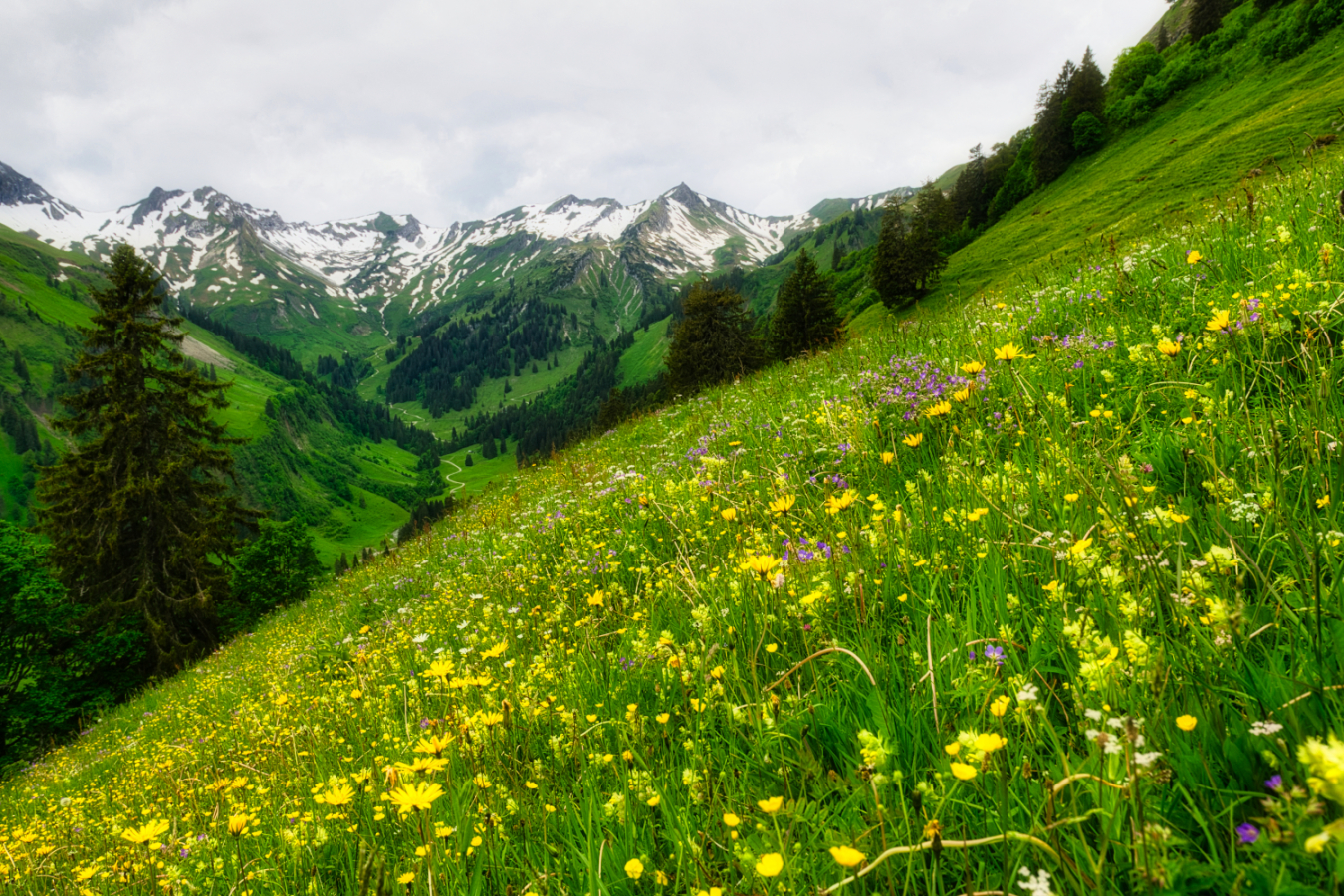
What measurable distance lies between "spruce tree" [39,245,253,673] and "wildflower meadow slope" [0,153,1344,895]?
79.9 feet

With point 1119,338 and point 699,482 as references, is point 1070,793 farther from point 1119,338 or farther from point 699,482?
point 1119,338

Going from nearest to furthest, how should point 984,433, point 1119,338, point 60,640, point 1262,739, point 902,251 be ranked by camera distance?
point 1262,739 → point 984,433 → point 1119,338 → point 60,640 → point 902,251

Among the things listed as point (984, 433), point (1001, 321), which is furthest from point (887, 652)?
point (1001, 321)

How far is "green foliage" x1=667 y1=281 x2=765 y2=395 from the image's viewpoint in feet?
130

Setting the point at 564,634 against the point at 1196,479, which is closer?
the point at 1196,479

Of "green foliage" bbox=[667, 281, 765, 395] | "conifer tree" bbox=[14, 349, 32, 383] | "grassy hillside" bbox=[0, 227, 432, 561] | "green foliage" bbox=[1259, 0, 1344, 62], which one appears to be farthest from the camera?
"conifer tree" bbox=[14, 349, 32, 383]

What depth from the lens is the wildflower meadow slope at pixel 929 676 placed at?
1250 millimetres

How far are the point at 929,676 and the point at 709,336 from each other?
40.4 meters

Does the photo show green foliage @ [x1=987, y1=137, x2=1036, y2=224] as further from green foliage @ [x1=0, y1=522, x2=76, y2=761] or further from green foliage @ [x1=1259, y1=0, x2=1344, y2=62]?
green foliage @ [x1=0, y1=522, x2=76, y2=761]

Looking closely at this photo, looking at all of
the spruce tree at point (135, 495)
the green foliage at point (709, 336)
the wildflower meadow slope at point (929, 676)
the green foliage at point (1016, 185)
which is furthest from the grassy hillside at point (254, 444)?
the green foliage at point (1016, 185)

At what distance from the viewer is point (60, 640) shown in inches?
1016

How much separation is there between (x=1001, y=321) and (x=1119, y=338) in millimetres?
1799

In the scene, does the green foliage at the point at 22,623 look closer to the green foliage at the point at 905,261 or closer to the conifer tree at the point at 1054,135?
the green foliage at the point at 905,261

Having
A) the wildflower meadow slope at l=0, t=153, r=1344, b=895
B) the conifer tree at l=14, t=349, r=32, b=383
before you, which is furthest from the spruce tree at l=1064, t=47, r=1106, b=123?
the conifer tree at l=14, t=349, r=32, b=383
